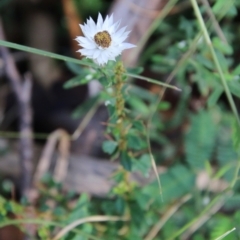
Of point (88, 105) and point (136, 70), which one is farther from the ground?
point (88, 105)

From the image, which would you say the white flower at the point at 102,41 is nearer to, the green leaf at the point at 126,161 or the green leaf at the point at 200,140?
the green leaf at the point at 126,161

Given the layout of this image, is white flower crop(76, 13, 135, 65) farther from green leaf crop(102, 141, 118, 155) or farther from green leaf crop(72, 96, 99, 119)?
green leaf crop(72, 96, 99, 119)

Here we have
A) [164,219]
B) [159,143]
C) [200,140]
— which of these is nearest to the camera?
[164,219]

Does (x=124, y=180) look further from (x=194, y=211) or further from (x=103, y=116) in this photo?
(x=103, y=116)

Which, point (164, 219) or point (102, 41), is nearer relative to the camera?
point (102, 41)

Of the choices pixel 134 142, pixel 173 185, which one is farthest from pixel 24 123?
pixel 134 142

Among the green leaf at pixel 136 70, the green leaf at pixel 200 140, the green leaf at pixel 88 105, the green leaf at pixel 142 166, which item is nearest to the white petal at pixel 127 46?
the green leaf at pixel 136 70

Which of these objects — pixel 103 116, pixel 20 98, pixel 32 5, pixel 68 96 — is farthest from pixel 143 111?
pixel 32 5

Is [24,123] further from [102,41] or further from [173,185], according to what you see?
[102,41]

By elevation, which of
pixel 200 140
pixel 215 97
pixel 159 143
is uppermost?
pixel 159 143

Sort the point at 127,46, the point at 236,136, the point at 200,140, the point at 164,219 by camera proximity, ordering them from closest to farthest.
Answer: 1. the point at 127,46
2. the point at 236,136
3. the point at 164,219
4. the point at 200,140
